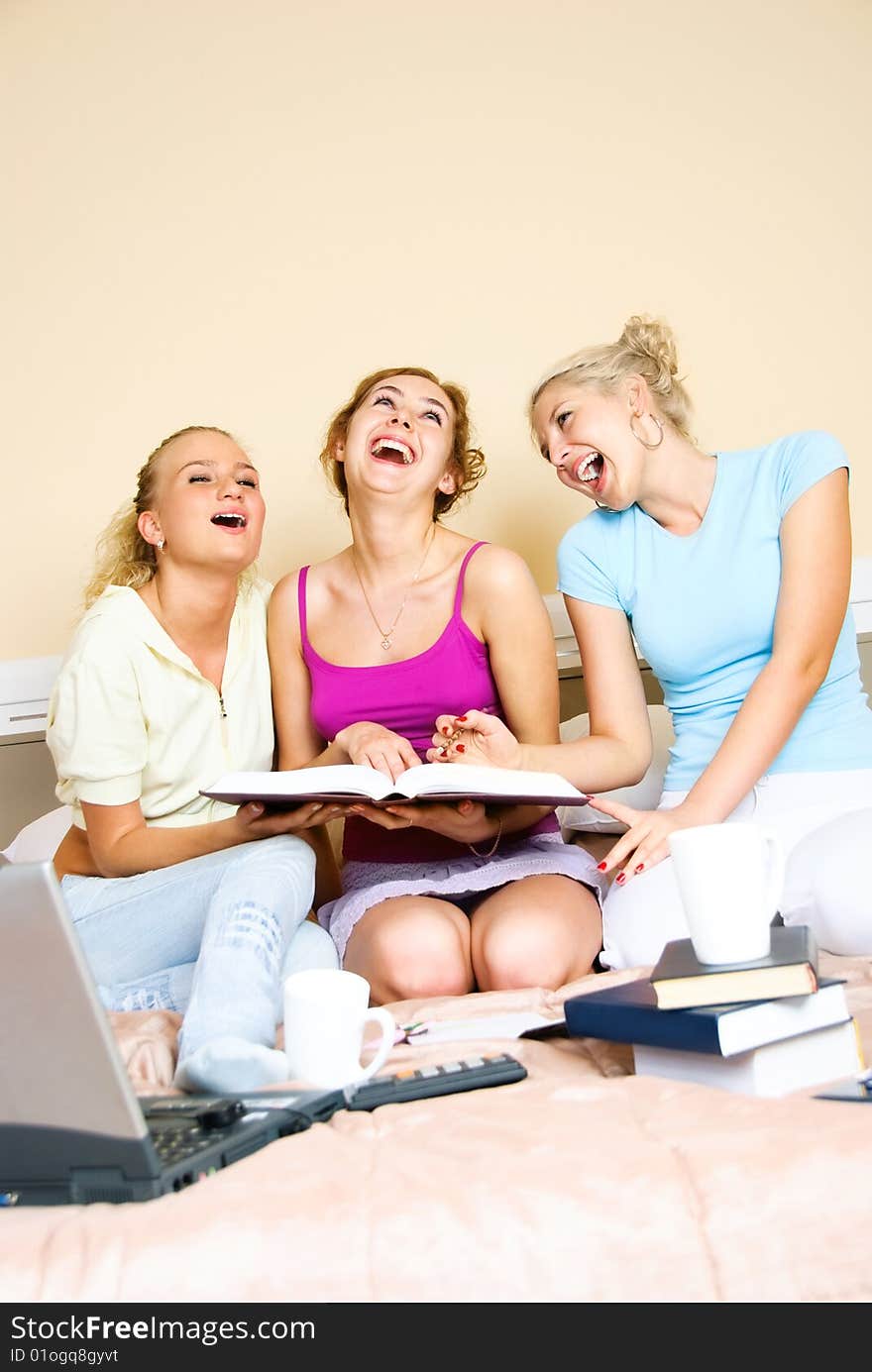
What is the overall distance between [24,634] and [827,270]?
6.35 feet

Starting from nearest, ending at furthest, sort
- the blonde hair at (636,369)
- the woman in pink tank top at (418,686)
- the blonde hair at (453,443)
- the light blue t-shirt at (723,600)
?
1. the woman in pink tank top at (418,686)
2. the light blue t-shirt at (723,600)
3. the blonde hair at (636,369)
4. the blonde hair at (453,443)

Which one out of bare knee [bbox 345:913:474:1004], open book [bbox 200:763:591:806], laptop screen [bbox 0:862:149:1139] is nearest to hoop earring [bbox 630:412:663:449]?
open book [bbox 200:763:591:806]

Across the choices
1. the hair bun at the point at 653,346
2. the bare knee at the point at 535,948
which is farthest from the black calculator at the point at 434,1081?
the hair bun at the point at 653,346

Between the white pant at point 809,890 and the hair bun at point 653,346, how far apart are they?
2.35 feet

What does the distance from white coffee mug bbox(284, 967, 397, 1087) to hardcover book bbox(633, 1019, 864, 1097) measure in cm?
22

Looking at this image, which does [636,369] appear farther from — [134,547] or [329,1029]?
[329,1029]

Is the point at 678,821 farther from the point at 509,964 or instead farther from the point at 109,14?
the point at 109,14

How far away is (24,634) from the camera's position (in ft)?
8.20

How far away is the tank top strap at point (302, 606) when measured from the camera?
A: 1.94 meters

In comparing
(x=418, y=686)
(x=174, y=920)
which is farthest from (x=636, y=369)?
(x=174, y=920)

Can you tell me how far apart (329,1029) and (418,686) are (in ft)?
2.98

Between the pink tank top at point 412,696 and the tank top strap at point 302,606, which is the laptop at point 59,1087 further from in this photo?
the tank top strap at point 302,606

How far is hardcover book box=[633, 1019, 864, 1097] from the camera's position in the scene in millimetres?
921
